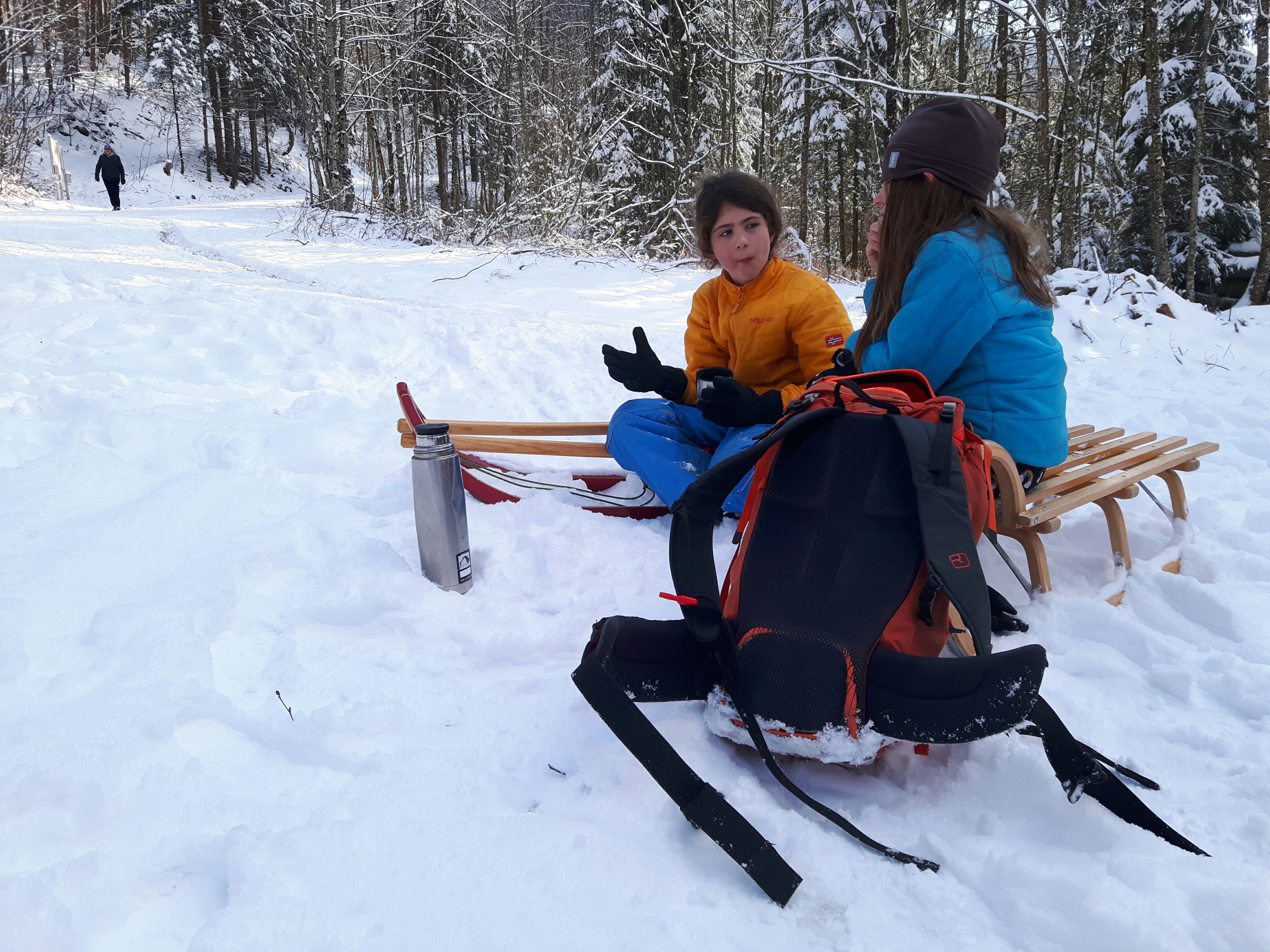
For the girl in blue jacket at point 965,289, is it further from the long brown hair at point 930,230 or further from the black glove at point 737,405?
the black glove at point 737,405

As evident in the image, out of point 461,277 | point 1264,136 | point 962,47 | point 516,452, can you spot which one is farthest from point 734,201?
point 962,47

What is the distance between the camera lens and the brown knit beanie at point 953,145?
2.23 m

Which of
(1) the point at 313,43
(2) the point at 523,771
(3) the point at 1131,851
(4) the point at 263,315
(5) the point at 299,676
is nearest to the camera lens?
(3) the point at 1131,851

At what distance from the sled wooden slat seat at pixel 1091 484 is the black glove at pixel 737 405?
0.78 metres

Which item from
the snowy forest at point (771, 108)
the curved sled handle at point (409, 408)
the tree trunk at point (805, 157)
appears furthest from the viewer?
the tree trunk at point (805, 157)

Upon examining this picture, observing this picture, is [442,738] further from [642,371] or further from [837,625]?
[642,371]

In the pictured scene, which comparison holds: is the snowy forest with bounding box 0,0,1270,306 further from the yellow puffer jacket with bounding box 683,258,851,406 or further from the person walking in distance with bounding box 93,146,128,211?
the yellow puffer jacket with bounding box 683,258,851,406

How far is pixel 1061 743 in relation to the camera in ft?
4.86

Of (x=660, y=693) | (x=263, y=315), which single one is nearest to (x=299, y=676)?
(x=660, y=693)

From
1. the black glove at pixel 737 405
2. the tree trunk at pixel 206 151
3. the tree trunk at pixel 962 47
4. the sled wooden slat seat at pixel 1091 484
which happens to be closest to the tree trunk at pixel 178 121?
the tree trunk at pixel 206 151

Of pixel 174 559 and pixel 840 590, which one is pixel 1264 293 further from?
pixel 174 559

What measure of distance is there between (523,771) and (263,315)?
444cm

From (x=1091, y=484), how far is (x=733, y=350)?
1460mm

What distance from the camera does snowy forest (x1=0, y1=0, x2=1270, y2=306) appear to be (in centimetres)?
1052
